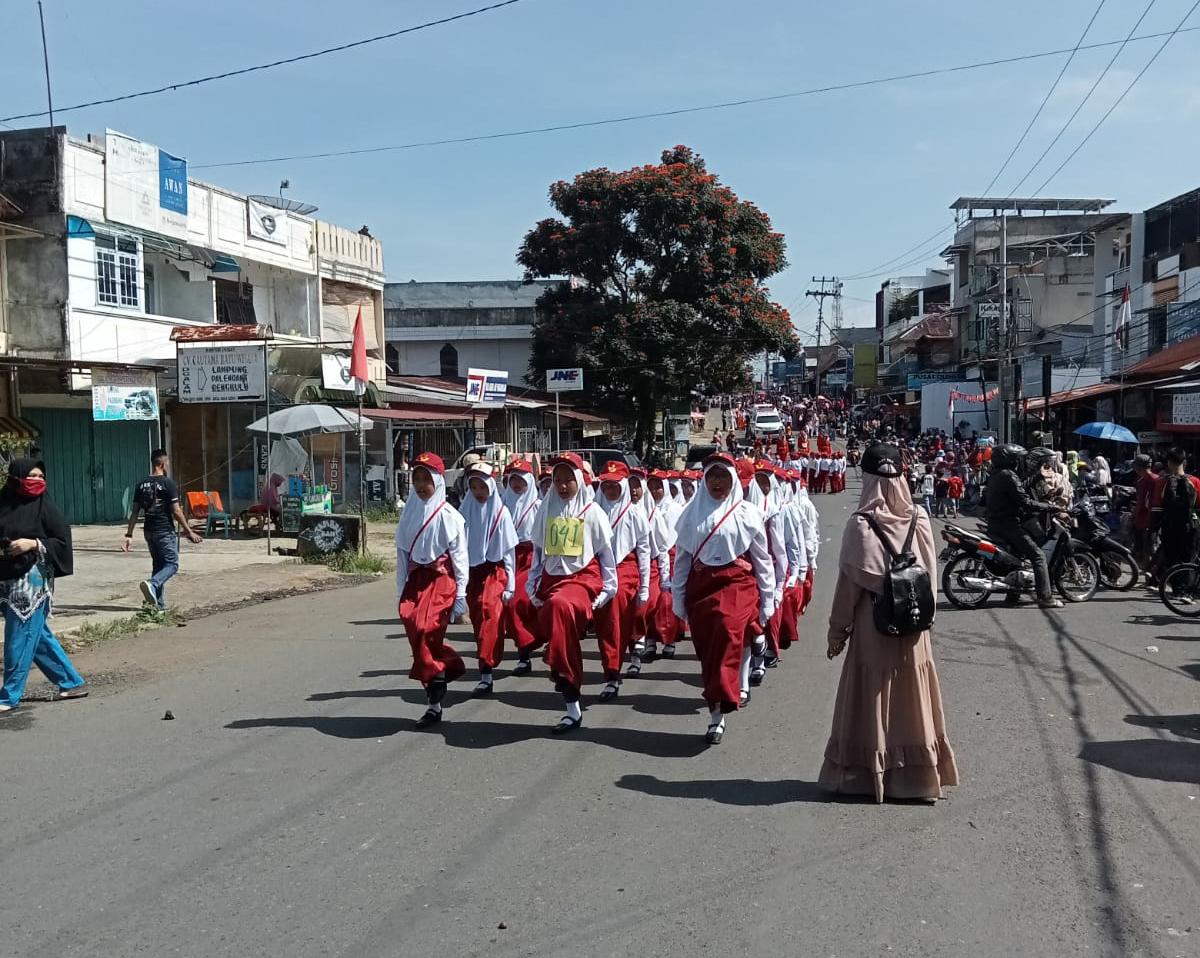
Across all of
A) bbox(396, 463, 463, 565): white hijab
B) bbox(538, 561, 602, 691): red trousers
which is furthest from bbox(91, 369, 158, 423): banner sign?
bbox(538, 561, 602, 691): red trousers

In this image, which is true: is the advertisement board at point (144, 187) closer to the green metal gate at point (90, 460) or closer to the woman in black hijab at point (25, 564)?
the green metal gate at point (90, 460)

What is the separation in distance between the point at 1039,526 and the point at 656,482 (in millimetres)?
4683

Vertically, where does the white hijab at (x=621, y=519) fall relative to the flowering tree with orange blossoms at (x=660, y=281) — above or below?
below

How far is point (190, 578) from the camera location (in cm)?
1514

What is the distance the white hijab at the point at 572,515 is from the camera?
739 centimetres

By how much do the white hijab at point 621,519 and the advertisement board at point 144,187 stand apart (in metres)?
15.2

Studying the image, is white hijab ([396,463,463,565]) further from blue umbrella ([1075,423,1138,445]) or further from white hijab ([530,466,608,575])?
blue umbrella ([1075,423,1138,445])

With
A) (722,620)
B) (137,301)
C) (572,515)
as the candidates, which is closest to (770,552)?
(722,620)

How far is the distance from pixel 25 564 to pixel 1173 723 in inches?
317

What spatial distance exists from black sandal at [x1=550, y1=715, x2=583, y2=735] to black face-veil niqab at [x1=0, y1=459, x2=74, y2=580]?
12.5 ft

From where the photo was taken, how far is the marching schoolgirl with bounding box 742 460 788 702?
26.3 ft

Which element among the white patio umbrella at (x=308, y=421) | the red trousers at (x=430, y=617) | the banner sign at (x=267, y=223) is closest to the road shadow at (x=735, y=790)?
the red trousers at (x=430, y=617)

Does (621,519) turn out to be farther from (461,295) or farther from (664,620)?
(461,295)

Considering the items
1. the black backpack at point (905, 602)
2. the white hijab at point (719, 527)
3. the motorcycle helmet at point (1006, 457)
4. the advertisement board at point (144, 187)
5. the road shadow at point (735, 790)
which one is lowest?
the road shadow at point (735, 790)
